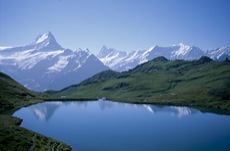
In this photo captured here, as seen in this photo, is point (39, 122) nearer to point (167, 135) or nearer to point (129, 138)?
point (129, 138)

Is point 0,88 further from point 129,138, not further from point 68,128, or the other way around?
point 129,138

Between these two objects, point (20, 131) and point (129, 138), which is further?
point (129, 138)

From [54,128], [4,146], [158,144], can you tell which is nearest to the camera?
[4,146]

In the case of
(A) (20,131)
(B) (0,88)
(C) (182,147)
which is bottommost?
(C) (182,147)

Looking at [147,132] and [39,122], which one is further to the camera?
[39,122]

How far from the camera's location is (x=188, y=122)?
6004 inches

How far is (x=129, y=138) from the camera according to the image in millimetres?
104375

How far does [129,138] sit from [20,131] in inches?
1492

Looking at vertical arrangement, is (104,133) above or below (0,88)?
below

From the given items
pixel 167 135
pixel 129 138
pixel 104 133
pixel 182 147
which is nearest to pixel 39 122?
pixel 104 133

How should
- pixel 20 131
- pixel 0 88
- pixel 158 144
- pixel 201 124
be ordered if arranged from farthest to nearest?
pixel 0 88, pixel 201 124, pixel 158 144, pixel 20 131

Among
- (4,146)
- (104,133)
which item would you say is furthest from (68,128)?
(4,146)

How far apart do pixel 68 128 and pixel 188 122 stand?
215 ft

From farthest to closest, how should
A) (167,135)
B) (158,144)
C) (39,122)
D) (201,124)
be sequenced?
1. (201,124)
2. (39,122)
3. (167,135)
4. (158,144)
